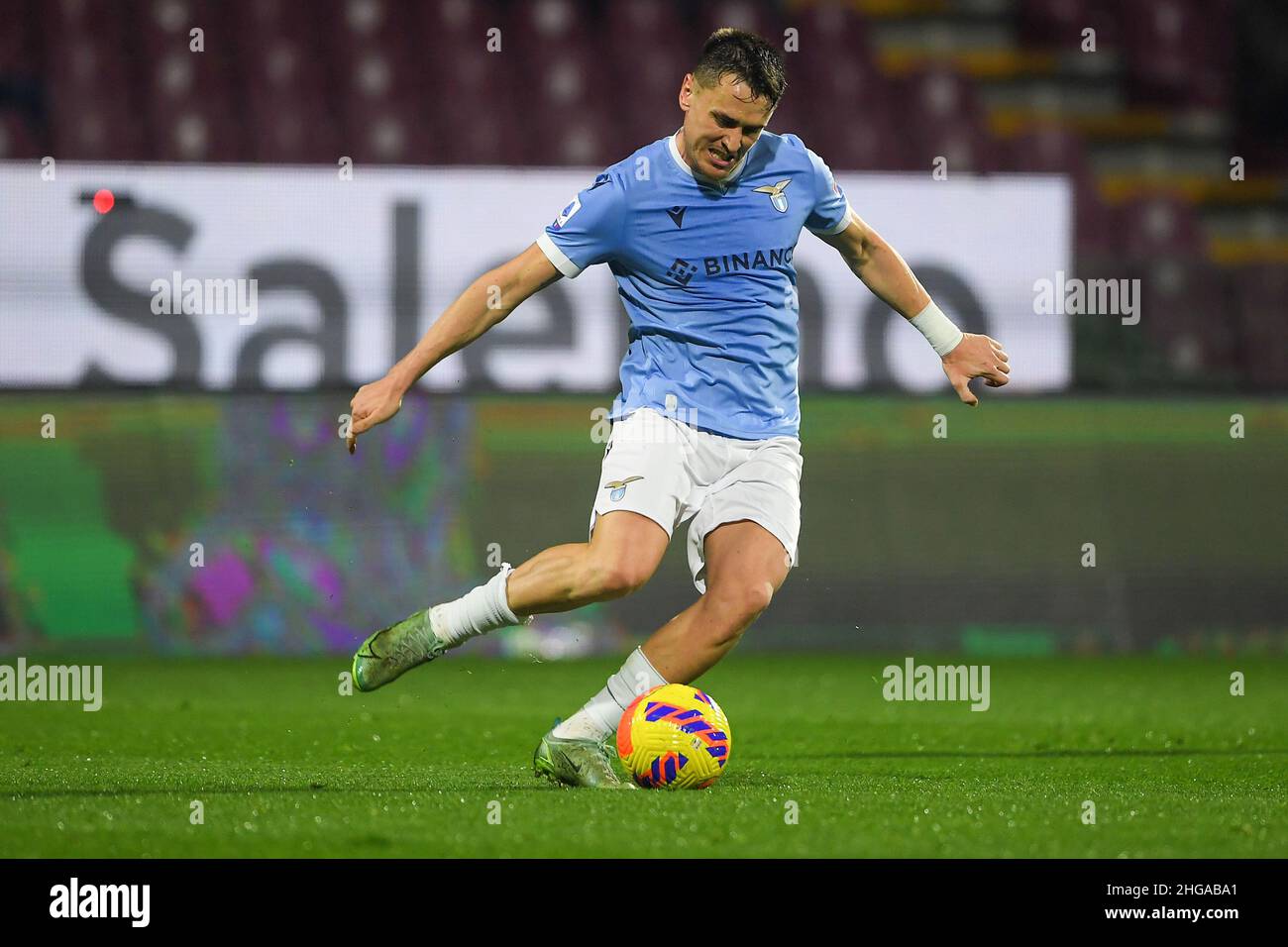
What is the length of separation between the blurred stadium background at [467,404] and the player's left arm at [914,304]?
14.9ft

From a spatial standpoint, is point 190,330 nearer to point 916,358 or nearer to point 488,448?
point 488,448

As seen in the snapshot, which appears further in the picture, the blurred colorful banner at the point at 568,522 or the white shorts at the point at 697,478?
the blurred colorful banner at the point at 568,522

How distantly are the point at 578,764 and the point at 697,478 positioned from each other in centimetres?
82

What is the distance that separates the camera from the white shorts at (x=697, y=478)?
15.2ft

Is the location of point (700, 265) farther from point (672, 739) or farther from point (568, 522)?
point (568, 522)

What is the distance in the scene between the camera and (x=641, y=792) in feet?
14.7

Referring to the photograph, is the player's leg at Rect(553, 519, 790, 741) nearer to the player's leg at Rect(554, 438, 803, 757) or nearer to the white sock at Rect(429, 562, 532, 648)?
the player's leg at Rect(554, 438, 803, 757)

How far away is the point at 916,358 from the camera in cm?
1016

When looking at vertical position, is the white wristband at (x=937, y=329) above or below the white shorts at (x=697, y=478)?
above

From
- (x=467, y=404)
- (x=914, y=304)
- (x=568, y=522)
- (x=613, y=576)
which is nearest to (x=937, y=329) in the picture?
(x=914, y=304)
